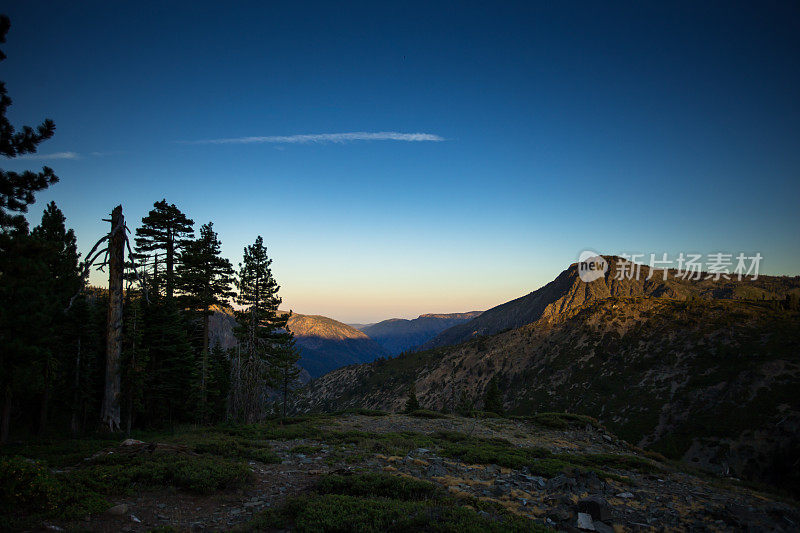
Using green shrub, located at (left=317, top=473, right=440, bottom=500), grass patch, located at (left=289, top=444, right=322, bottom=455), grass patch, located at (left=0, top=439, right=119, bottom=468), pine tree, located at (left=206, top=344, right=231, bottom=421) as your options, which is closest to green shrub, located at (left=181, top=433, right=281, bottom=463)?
grass patch, located at (left=289, top=444, right=322, bottom=455)

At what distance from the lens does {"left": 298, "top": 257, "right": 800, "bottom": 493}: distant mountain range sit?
142ft

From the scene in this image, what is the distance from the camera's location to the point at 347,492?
990cm

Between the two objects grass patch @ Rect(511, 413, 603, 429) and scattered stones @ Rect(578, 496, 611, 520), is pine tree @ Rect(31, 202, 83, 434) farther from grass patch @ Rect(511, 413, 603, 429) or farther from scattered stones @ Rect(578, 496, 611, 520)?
grass patch @ Rect(511, 413, 603, 429)

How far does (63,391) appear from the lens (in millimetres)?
23141

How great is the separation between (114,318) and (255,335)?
1410 centimetres

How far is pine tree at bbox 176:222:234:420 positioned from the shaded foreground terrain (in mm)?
11761

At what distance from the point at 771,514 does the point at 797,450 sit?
43.2 meters

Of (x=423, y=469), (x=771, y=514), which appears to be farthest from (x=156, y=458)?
(x=771, y=514)

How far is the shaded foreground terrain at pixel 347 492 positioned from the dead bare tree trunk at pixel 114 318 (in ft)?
7.59

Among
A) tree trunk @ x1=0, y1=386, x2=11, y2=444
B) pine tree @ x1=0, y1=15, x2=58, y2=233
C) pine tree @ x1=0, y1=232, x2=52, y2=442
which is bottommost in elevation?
tree trunk @ x1=0, y1=386, x2=11, y2=444

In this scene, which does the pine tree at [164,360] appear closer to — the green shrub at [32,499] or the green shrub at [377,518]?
the green shrub at [32,499]

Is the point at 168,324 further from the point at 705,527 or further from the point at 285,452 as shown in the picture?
the point at 705,527

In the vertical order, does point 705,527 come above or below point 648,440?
above

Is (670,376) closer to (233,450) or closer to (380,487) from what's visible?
(380,487)
